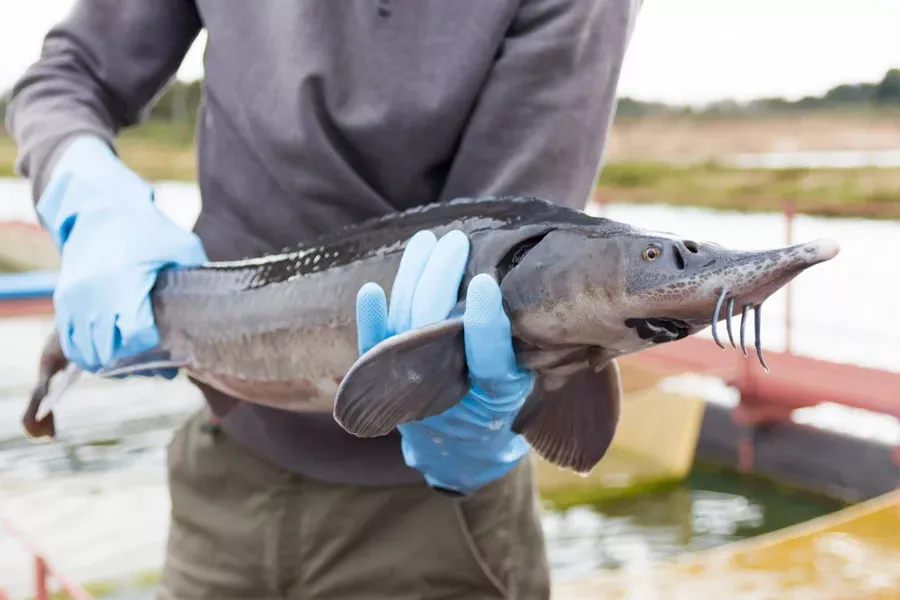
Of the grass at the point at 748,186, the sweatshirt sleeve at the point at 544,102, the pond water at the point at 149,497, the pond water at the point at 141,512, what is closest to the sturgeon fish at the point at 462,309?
the sweatshirt sleeve at the point at 544,102

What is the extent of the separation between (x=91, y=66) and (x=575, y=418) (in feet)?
2.45

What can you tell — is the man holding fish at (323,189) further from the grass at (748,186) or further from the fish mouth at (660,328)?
the grass at (748,186)

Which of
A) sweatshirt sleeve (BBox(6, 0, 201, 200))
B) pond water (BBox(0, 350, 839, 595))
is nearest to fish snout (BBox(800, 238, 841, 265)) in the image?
sweatshirt sleeve (BBox(6, 0, 201, 200))

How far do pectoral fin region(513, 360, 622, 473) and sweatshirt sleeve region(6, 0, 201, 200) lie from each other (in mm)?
663

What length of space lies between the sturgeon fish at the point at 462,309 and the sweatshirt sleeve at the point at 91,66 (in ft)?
0.79

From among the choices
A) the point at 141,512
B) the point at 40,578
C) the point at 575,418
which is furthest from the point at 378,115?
the point at 141,512

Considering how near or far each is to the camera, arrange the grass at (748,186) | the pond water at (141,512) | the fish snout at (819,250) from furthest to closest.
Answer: the grass at (748,186)
the pond water at (141,512)
the fish snout at (819,250)

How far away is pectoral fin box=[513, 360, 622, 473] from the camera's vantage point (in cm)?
95

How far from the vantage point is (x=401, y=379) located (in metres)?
0.79

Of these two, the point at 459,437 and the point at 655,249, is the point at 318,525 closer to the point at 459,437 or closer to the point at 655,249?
the point at 459,437

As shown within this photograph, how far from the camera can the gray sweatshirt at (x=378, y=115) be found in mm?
995

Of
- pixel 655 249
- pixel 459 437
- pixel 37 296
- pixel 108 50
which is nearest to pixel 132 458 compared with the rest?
pixel 37 296

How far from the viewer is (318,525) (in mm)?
1054

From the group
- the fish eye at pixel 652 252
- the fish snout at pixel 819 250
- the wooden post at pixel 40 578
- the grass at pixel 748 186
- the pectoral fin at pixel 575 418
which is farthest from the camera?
the grass at pixel 748 186
